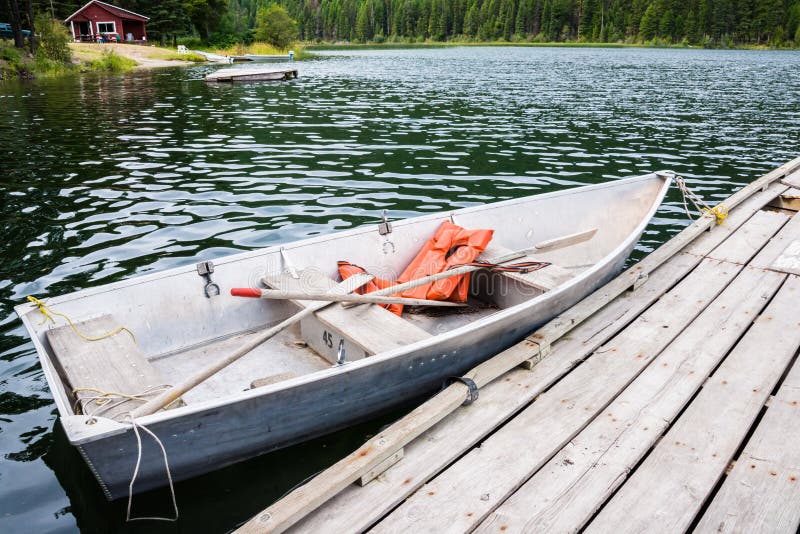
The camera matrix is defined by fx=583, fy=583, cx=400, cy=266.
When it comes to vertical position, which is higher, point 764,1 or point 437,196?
point 764,1

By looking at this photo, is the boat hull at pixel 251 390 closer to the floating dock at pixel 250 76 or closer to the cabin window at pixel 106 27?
the floating dock at pixel 250 76

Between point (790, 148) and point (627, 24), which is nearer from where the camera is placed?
point (790, 148)

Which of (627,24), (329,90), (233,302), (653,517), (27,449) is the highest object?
(627,24)

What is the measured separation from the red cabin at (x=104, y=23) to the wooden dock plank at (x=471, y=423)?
201 feet

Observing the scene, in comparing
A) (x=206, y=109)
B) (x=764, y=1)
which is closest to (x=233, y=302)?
(x=206, y=109)

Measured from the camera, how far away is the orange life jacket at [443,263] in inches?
232

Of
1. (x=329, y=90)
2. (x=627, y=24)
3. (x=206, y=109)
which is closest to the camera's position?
(x=206, y=109)

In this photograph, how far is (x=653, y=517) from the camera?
331 centimetres

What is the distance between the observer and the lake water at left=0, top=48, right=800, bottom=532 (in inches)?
168

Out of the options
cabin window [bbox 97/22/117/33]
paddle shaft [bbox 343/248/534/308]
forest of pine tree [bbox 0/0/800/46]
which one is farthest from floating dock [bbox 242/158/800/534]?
cabin window [bbox 97/22/117/33]

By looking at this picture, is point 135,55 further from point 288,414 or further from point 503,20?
point 503,20

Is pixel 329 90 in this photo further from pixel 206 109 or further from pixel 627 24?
pixel 627 24

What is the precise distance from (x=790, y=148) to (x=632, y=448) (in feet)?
51.3

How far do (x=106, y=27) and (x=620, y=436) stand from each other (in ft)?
219
